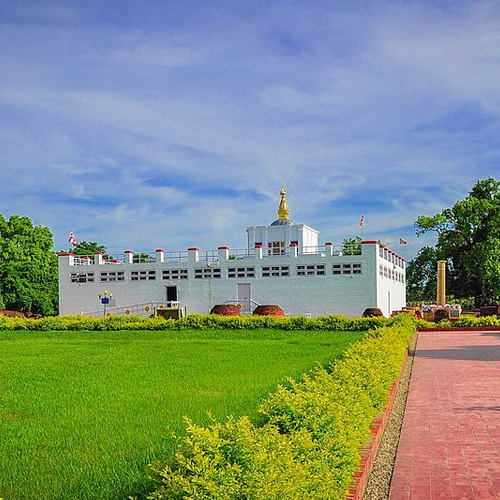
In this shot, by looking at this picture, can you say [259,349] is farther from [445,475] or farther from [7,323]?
[7,323]

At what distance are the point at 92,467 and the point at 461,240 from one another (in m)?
41.3

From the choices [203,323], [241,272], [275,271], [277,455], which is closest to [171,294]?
[241,272]

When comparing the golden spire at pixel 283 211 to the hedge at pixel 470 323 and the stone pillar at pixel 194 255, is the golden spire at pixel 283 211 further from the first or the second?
the hedge at pixel 470 323

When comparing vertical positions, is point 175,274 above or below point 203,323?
above

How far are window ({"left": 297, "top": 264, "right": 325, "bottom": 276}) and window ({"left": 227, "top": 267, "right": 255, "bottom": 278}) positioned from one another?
106 inches

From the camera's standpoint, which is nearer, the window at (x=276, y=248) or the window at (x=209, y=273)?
the window at (x=209, y=273)

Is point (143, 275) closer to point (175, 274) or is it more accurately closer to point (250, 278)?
point (175, 274)

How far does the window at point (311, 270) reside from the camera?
37156mm

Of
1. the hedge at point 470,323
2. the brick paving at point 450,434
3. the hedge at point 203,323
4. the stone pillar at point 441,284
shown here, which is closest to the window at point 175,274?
the hedge at point 203,323

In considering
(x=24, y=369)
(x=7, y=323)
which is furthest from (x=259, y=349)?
(x=7, y=323)

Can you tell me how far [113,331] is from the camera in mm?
25625

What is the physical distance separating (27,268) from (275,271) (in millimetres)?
16496

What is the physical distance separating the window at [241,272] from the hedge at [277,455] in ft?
106

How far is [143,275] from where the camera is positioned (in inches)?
1586
